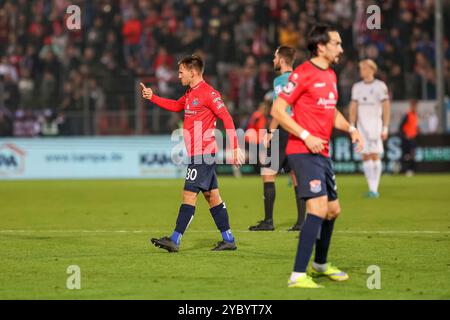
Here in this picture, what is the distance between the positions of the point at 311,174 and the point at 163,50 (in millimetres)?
22953

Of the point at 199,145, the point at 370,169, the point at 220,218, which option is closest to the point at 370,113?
the point at 370,169

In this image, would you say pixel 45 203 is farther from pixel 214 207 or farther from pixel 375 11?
pixel 375 11

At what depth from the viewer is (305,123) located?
865 centimetres

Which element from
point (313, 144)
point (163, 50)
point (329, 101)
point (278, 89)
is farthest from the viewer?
point (163, 50)

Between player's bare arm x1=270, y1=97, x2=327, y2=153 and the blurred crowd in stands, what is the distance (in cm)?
2001

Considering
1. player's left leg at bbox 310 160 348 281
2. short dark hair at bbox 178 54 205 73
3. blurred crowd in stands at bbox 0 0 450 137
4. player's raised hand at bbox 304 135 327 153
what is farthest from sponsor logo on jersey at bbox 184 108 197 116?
blurred crowd in stands at bbox 0 0 450 137

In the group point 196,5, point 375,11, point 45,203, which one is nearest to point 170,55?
point 196,5

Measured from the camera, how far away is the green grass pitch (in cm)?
844

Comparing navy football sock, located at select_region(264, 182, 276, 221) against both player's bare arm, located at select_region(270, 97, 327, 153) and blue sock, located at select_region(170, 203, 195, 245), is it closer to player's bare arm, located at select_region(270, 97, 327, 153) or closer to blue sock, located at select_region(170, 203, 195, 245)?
blue sock, located at select_region(170, 203, 195, 245)

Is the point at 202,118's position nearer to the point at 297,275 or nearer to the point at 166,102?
the point at 166,102

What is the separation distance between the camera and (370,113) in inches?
766

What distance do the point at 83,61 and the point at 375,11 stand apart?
31.7ft

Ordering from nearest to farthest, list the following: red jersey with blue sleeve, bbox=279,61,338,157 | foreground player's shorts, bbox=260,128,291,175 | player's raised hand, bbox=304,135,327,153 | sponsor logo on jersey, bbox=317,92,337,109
A: player's raised hand, bbox=304,135,327,153
red jersey with blue sleeve, bbox=279,61,338,157
sponsor logo on jersey, bbox=317,92,337,109
foreground player's shorts, bbox=260,128,291,175

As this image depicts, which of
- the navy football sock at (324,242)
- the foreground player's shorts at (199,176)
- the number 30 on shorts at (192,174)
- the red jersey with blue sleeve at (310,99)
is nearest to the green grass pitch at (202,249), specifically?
the navy football sock at (324,242)
